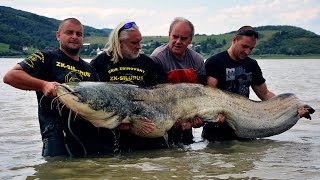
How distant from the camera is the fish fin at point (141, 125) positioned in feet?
21.6

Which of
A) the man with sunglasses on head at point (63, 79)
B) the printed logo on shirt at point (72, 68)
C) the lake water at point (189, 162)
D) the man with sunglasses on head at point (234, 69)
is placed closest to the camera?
the lake water at point (189, 162)

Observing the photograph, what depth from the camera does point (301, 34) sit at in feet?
419

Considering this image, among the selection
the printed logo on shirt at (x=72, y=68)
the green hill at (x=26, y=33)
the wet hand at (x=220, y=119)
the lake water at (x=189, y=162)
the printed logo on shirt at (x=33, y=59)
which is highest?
the green hill at (x=26, y=33)

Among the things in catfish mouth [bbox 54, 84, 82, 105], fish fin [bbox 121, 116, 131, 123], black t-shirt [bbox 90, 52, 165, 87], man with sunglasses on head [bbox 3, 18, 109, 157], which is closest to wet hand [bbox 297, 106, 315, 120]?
black t-shirt [bbox 90, 52, 165, 87]

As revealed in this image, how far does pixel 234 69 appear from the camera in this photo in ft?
27.1

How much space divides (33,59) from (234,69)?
3.57 m

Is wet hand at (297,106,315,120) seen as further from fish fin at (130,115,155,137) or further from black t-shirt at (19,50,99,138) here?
black t-shirt at (19,50,99,138)

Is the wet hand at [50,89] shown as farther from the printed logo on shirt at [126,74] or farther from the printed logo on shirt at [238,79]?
the printed logo on shirt at [238,79]

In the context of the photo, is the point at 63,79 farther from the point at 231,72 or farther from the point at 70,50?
the point at 231,72

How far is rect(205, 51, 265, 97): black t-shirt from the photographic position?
818cm

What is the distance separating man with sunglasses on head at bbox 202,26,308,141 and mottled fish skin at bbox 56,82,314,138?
0.37 m

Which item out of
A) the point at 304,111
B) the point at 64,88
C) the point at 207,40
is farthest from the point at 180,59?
the point at 207,40

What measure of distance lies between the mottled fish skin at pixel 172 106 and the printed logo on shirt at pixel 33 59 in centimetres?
78

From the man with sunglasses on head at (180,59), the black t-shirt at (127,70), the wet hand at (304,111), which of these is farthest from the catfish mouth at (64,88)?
the wet hand at (304,111)
